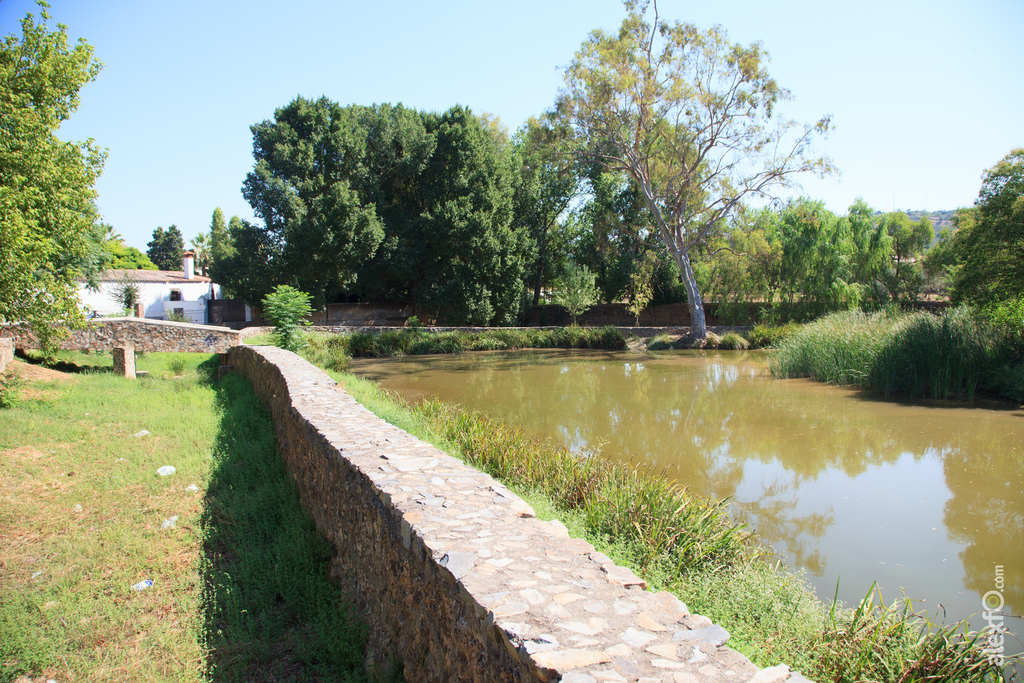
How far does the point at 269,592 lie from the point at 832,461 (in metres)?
7.62

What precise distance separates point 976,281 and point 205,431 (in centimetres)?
1619

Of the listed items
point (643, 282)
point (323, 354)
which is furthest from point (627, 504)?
point (643, 282)

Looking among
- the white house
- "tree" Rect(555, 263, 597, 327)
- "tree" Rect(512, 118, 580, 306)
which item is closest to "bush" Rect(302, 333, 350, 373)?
"tree" Rect(555, 263, 597, 327)

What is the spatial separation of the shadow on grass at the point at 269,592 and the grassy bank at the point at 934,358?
12888mm

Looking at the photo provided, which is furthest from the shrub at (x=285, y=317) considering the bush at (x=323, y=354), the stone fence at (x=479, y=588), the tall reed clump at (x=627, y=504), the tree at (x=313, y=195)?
the stone fence at (x=479, y=588)

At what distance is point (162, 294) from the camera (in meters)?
41.9

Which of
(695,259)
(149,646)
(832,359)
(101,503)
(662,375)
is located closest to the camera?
(149,646)

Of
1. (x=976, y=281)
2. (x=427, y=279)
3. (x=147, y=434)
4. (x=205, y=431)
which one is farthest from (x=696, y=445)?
(x=427, y=279)

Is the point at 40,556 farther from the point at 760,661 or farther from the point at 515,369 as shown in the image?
the point at 515,369

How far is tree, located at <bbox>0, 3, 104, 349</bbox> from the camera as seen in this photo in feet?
29.1

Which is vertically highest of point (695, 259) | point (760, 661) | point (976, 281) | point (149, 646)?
point (695, 259)

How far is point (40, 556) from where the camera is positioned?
4852 mm

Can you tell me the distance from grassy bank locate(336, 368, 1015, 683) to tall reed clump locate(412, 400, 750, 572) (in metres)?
0.01

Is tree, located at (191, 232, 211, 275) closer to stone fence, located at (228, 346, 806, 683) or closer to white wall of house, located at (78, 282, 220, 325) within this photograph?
white wall of house, located at (78, 282, 220, 325)
